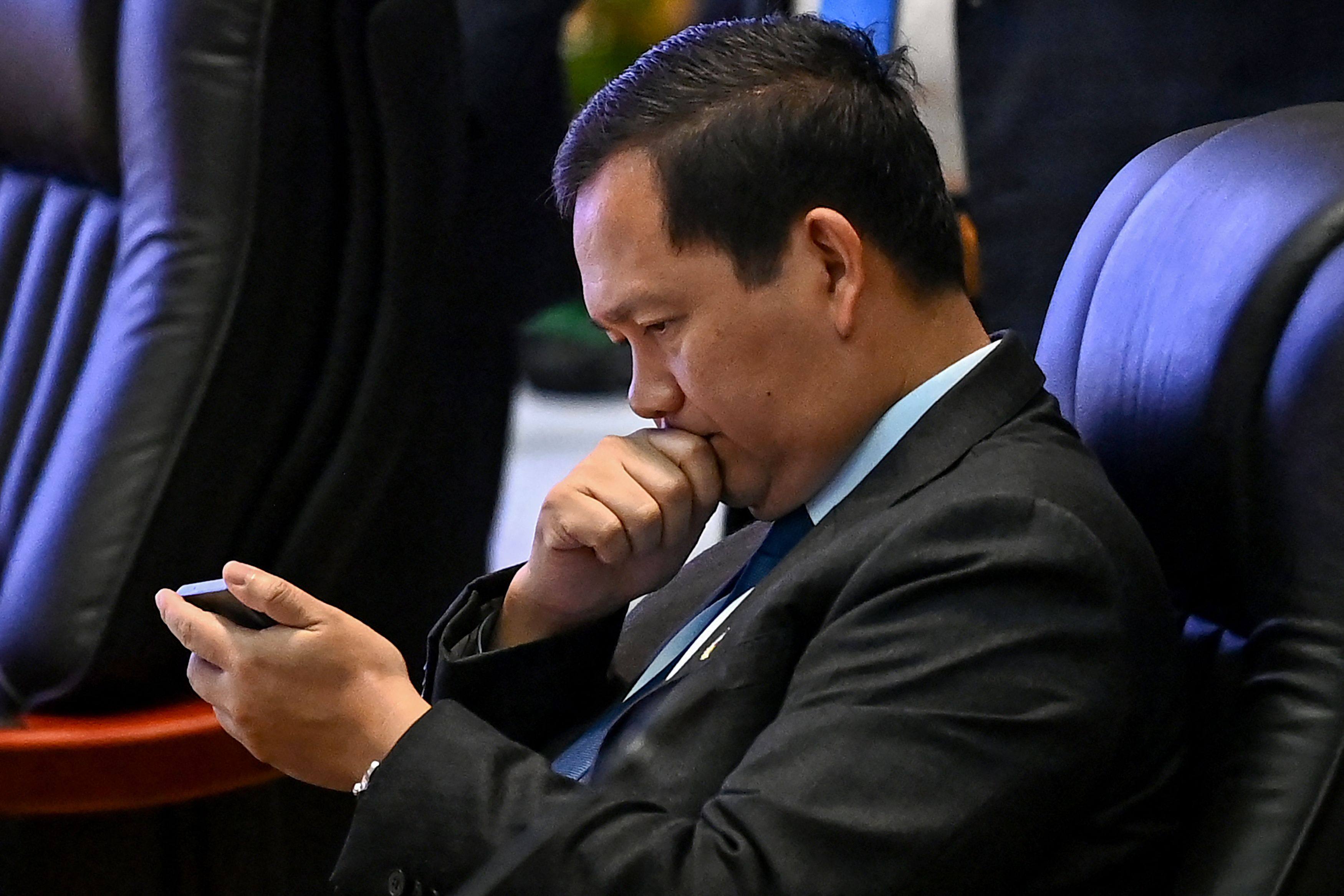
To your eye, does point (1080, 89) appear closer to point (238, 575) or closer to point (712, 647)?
point (712, 647)

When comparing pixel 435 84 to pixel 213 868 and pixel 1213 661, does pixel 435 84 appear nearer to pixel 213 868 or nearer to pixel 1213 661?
pixel 213 868

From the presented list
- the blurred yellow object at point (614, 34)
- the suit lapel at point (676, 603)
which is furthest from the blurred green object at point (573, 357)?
the suit lapel at point (676, 603)

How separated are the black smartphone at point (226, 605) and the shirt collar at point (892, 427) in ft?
1.14

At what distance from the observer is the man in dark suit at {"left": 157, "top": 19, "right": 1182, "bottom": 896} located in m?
0.86

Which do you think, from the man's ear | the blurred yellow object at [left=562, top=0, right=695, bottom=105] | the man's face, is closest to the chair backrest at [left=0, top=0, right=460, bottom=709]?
the man's face

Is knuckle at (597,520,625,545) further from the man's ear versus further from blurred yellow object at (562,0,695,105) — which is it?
blurred yellow object at (562,0,695,105)

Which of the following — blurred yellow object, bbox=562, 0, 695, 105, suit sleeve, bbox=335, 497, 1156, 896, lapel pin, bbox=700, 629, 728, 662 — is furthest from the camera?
blurred yellow object, bbox=562, 0, 695, 105

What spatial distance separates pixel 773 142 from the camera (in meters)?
1.02

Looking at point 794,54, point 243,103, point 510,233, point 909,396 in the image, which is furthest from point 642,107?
point 510,233

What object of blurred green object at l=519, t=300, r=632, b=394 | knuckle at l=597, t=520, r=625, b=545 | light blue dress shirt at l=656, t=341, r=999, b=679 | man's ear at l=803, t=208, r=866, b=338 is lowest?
blurred green object at l=519, t=300, r=632, b=394

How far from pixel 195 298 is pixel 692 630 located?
2.39ft

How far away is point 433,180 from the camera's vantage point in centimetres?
175

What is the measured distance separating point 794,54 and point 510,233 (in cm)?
110

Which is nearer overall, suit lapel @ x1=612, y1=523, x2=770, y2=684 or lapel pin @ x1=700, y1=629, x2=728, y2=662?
lapel pin @ x1=700, y1=629, x2=728, y2=662
